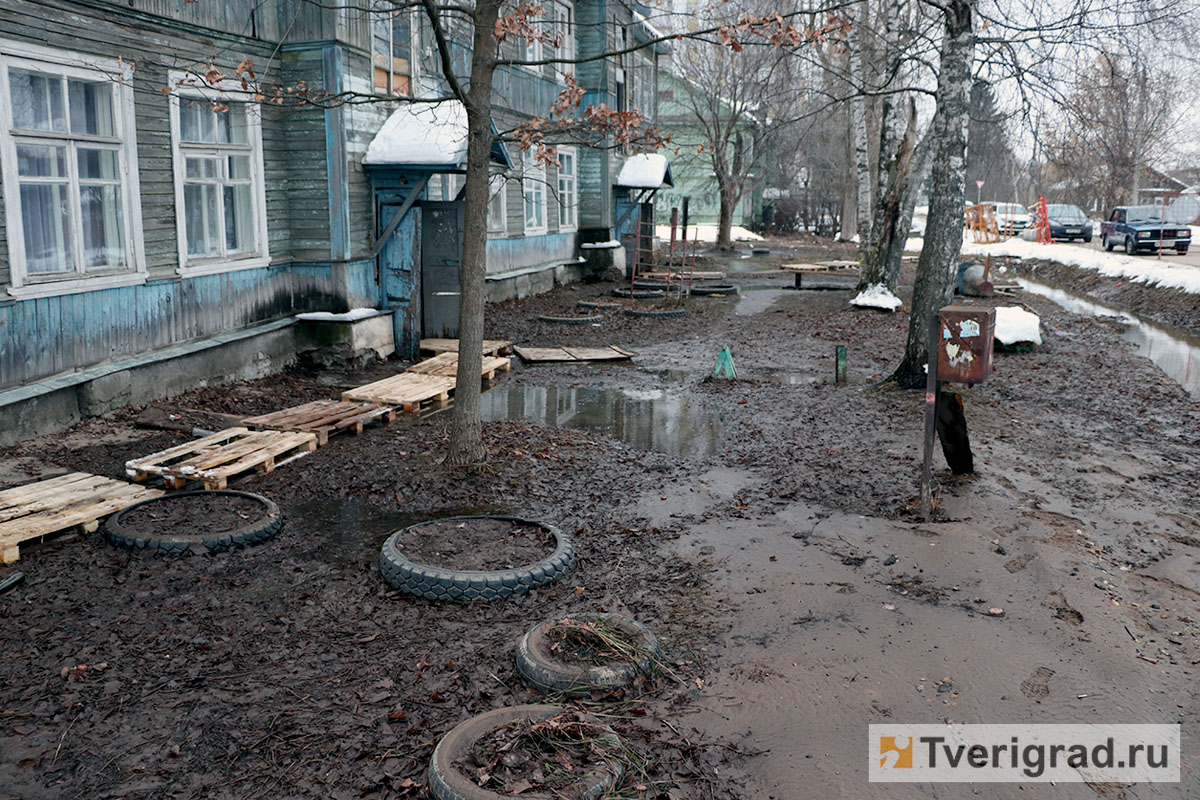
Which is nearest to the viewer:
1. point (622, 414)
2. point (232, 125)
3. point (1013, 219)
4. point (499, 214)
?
point (622, 414)

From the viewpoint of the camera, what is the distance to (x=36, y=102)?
8531 mm

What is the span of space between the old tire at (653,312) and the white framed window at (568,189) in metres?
5.33

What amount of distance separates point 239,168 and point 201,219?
1049mm

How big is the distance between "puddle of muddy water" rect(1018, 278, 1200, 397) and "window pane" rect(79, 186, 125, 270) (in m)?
13.3

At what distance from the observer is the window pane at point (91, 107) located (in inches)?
353

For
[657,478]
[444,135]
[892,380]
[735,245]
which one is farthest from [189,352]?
[735,245]

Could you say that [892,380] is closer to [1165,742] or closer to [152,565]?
[1165,742]

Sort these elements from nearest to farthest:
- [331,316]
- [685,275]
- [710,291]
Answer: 1. [331,316]
2. [710,291]
3. [685,275]

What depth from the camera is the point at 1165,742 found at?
3988mm

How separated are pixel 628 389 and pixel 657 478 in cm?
406

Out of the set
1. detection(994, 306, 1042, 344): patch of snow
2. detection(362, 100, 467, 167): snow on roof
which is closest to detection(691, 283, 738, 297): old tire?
detection(994, 306, 1042, 344): patch of snow

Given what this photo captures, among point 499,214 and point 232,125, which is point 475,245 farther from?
point 499,214

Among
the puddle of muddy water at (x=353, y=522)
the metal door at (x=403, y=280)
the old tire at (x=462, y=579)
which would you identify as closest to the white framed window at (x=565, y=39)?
the metal door at (x=403, y=280)

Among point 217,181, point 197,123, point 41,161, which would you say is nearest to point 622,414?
point 217,181
